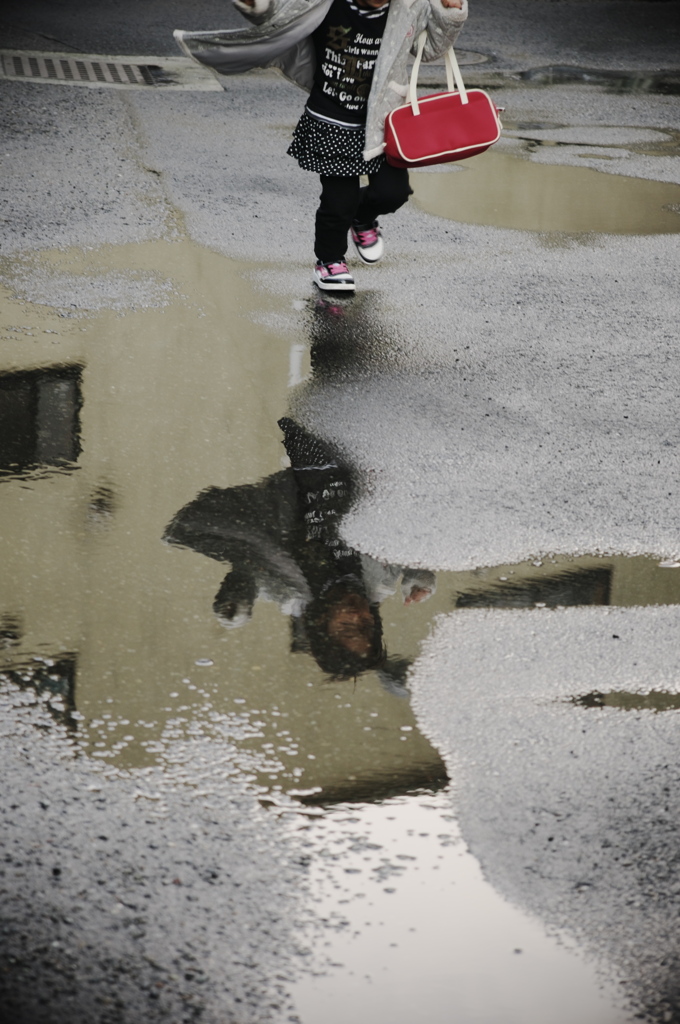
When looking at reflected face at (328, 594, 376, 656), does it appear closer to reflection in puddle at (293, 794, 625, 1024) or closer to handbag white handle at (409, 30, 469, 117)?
reflection in puddle at (293, 794, 625, 1024)

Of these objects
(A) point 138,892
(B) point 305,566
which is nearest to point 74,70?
(B) point 305,566

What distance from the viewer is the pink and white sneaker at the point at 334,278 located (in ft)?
17.5

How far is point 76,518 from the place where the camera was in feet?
11.4

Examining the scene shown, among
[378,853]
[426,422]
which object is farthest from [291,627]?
[426,422]

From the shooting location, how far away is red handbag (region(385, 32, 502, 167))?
461 cm

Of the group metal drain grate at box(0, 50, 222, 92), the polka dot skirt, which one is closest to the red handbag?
the polka dot skirt

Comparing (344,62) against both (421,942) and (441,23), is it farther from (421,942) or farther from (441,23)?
(421,942)

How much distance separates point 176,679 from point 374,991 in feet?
3.28

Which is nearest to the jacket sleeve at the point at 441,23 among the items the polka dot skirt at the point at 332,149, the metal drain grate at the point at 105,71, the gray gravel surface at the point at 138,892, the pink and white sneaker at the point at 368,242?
the polka dot skirt at the point at 332,149

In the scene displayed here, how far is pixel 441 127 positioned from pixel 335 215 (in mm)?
727

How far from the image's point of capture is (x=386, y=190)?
5.09 m

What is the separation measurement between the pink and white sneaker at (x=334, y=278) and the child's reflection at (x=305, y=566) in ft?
5.51

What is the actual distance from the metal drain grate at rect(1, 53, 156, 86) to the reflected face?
23.7 ft

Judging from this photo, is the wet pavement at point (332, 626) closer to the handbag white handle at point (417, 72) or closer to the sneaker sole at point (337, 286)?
the sneaker sole at point (337, 286)
